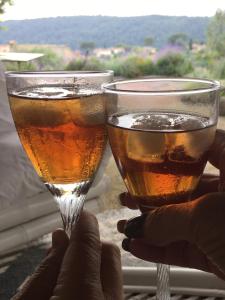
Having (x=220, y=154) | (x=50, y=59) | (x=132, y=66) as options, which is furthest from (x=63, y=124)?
(x=132, y=66)

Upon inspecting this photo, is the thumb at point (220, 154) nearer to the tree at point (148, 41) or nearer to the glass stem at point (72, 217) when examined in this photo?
the glass stem at point (72, 217)

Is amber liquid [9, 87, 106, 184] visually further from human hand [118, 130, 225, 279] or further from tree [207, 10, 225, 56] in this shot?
tree [207, 10, 225, 56]

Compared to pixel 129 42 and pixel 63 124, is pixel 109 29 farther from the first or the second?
pixel 63 124

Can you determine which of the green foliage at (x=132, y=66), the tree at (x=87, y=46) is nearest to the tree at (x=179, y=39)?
the green foliage at (x=132, y=66)

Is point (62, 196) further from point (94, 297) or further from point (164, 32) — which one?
point (164, 32)

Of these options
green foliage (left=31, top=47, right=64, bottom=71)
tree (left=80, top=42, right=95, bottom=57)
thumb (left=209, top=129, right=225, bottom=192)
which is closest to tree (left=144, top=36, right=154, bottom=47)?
tree (left=80, top=42, right=95, bottom=57)

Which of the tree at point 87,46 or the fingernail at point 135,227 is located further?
the tree at point 87,46
